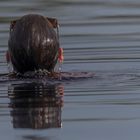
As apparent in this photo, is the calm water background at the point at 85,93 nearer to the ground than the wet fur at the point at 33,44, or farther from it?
nearer to the ground

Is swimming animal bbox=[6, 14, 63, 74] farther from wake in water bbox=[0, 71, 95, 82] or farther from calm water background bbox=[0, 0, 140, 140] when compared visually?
calm water background bbox=[0, 0, 140, 140]

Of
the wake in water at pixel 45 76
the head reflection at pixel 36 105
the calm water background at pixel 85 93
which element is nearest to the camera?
the calm water background at pixel 85 93

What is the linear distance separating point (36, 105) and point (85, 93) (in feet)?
3.44

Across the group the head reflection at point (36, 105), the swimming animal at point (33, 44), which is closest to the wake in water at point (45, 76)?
the swimming animal at point (33, 44)

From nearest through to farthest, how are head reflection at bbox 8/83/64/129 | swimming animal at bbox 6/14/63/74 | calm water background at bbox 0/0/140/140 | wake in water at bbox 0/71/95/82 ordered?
calm water background at bbox 0/0/140/140, head reflection at bbox 8/83/64/129, swimming animal at bbox 6/14/63/74, wake in water at bbox 0/71/95/82

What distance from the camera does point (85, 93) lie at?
13.0 m

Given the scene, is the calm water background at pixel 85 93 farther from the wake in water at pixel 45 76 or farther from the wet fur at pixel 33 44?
the wet fur at pixel 33 44

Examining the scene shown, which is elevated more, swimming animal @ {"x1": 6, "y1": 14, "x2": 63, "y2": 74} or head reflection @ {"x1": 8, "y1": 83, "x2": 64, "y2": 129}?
swimming animal @ {"x1": 6, "y1": 14, "x2": 63, "y2": 74}

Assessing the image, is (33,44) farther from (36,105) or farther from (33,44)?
(36,105)

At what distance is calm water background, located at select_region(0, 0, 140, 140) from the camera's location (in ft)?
34.9

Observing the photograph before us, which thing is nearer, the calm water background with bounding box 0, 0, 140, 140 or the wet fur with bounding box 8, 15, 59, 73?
the calm water background with bounding box 0, 0, 140, 140

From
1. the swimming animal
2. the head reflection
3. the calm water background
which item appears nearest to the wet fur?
the swimming animal

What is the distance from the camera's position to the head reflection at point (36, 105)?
11.1 m

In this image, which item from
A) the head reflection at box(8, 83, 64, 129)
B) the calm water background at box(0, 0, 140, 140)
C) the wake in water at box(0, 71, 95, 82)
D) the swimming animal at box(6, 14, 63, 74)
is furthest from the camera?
the wake in water at box(0, 71, 95, 82)
